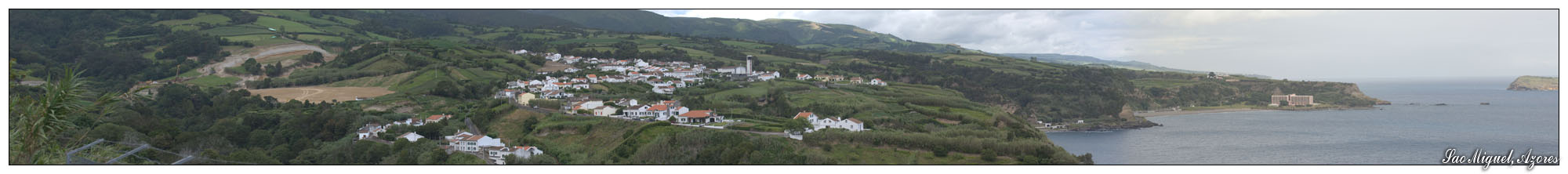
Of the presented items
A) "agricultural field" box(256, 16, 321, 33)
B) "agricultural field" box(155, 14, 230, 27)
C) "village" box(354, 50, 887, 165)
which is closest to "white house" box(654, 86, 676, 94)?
"village" box(354, 50, 887, 165)

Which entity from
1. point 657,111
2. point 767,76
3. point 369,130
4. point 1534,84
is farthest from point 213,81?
point 1534,84

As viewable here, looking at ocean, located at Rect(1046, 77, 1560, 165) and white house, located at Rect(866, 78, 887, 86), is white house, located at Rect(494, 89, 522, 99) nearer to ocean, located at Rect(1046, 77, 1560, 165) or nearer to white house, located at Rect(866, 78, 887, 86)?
white house, located at Rect(866, 78, 887, 86)

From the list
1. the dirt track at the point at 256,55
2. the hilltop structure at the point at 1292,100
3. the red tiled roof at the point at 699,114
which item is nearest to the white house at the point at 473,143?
the red tiled roof at the point at 699,114

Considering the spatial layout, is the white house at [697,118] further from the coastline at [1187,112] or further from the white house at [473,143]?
the coastline at [1187,112]

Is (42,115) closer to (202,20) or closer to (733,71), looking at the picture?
(733,71)

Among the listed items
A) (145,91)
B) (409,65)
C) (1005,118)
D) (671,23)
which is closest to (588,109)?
(1005,118)

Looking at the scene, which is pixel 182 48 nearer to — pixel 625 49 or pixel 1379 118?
pixel 625 49
